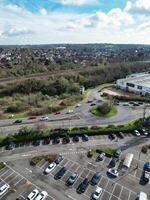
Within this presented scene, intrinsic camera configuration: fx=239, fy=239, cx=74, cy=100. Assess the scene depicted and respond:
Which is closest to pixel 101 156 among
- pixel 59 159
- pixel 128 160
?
pixel 128 160

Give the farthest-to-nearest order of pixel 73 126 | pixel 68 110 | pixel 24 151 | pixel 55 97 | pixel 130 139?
pixel 55 97 → pixel 68 110 → pixel 73 126 → pixel 130 139 → pixel 24 151

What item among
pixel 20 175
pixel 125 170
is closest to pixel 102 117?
pixel 125 170

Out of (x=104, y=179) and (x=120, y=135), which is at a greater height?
(x=120, y=135)

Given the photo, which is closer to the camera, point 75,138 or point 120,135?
point 75,138

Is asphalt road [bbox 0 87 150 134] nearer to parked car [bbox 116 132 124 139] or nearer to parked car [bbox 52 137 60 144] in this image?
parked car [bbox 52 137 60 144]

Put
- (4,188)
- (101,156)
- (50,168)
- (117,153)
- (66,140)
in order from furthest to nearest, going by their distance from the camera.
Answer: (66,140)
(117,153)
(101,156)
(50,168)
(4,188)

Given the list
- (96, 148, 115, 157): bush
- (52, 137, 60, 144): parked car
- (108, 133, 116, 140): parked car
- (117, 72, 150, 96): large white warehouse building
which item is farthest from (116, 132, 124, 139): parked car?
(117, 72, 150, 96): large white warehouse building

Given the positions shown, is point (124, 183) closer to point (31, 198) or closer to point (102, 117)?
point (31, 198)

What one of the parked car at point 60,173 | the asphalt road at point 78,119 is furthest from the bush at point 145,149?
the parked car at point 60,173

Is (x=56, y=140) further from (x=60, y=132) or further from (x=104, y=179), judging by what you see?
(x=104, y=179)
